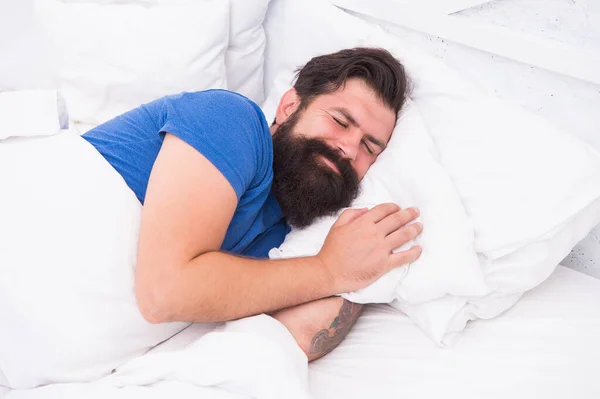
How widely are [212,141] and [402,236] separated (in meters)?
0.40

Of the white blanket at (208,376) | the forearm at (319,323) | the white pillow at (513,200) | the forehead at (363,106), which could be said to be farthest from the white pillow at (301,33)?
the white blanket at (208,376)

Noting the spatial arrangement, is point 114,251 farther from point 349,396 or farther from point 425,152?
point 425,152

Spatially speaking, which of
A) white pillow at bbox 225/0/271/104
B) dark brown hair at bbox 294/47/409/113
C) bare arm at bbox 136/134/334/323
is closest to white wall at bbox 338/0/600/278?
dark brown hair at bbox 294/47/409/113

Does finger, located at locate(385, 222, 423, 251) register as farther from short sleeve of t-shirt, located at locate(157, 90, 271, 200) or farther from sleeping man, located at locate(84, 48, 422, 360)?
short sleeve of t-shirt, located at locate(157, 90, 271, 200)

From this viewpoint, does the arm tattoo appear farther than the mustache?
No

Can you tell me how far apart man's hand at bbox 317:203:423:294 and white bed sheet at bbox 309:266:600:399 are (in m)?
0.13

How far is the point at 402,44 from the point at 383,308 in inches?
24.6

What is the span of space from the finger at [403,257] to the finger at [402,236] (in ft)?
0.06

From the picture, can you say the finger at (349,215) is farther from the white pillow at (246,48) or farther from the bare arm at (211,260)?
Answer: the white pillow at (246,48)

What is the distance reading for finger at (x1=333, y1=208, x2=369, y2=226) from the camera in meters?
1.17

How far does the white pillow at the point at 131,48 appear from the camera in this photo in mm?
1525

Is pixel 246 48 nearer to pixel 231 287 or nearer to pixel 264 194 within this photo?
pixel 264 194

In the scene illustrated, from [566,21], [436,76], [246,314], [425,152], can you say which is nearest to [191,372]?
[246,314]

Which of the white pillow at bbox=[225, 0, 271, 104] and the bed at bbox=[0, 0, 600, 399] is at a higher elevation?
the white pillow at bbox=[225, 0, 271, 104]
